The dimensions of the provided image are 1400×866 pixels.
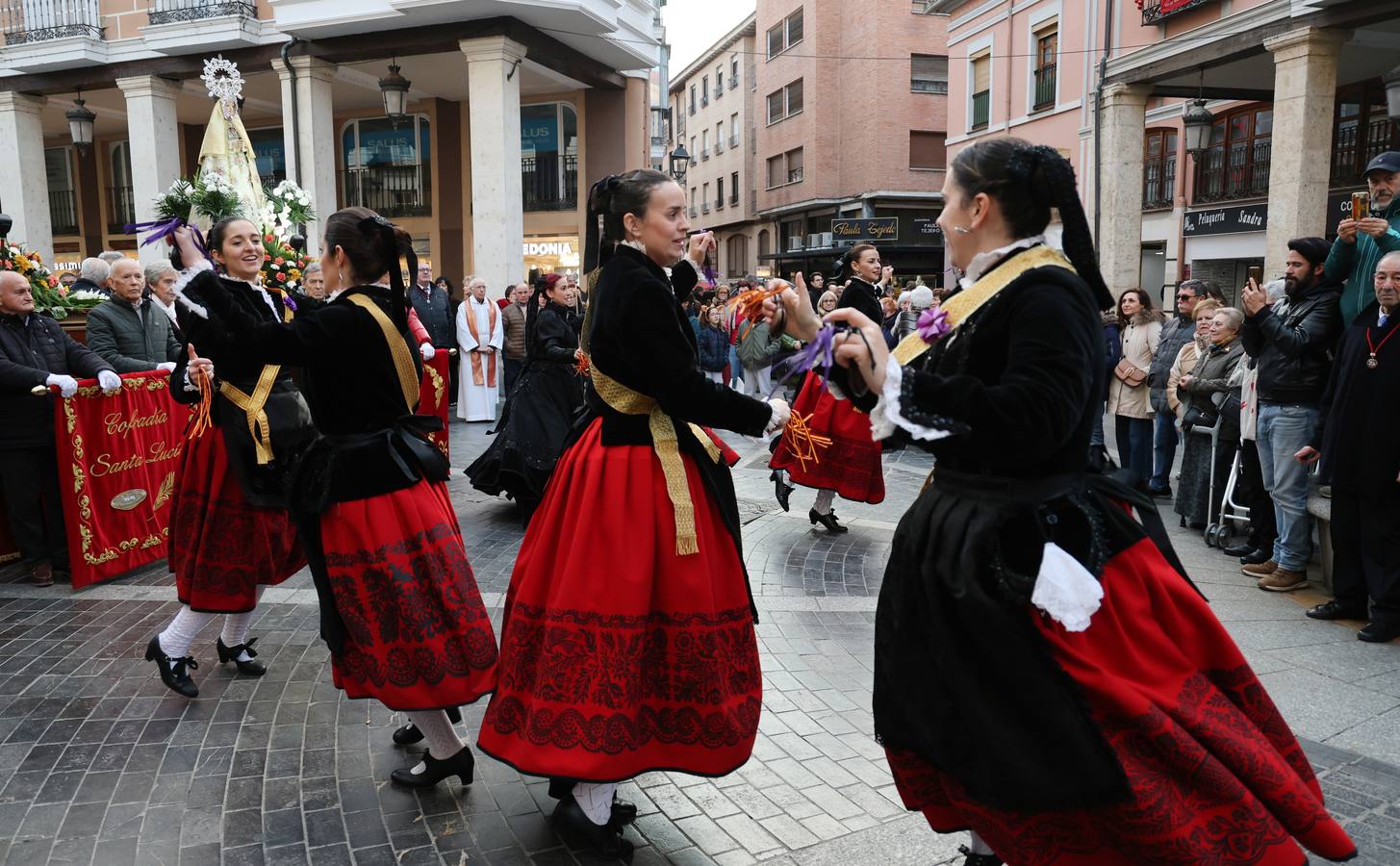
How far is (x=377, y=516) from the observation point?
334 cm

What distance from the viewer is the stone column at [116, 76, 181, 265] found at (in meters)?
18.1

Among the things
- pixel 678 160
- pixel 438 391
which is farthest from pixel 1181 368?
pixel 678 160

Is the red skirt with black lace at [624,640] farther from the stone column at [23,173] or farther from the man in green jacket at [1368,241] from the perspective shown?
the stone column at [23,173]

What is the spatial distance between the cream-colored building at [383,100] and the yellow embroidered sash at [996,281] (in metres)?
14.2

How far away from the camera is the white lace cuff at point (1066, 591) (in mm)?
2096

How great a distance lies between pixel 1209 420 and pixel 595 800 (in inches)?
254

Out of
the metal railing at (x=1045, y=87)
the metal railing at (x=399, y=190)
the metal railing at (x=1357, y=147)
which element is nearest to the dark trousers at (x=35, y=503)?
the metal railing at (x=399, y=190)

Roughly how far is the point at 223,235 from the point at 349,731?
7.05 feet

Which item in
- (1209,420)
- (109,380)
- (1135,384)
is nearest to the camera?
(109,380)

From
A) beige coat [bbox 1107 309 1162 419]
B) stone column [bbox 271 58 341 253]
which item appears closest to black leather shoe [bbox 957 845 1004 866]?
beige coat [bbox 1107 309 1162 419]

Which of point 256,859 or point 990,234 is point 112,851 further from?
point 990,234

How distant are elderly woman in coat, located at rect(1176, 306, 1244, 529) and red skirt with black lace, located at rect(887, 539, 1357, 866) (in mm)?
5709

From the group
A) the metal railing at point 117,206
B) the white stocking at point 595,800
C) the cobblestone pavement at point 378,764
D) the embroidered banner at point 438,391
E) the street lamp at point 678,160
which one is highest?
the street lamp at point 678,160

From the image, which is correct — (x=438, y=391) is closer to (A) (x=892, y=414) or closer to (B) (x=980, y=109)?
(A) (x=892, y=414)
